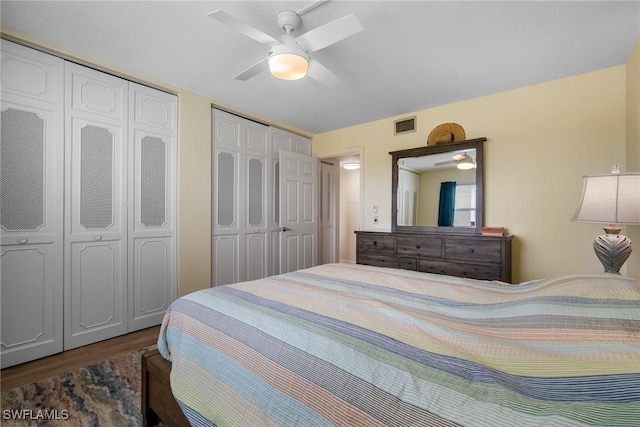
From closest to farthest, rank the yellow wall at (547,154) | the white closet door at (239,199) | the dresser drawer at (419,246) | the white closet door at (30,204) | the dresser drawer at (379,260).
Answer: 1. the white closet door at (30,204)
2. the yellow wall at (547,154)
3. the dresser drawer at (419,246)
4. the dresser drawer at (379,260)
5. the white closet door at (239,199)

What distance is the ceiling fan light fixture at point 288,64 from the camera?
1800 millimetres

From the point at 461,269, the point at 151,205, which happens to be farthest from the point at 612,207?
the point at 151,205

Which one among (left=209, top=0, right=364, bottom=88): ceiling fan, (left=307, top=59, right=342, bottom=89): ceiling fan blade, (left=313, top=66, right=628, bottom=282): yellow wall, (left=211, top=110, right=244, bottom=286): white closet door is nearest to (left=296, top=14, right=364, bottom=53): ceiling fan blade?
(left=209, top=0, right=364, bottom=88): ceiling fan

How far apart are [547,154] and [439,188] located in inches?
41.3

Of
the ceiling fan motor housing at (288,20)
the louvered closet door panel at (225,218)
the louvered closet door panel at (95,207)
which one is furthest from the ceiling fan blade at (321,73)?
the louvered closet door panel at (95,207)

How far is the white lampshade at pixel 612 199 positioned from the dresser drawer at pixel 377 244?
1.74 m

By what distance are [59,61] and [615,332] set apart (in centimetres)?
374

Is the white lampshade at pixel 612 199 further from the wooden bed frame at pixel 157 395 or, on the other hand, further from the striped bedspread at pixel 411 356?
the wooden bed frame at pixel 157 395

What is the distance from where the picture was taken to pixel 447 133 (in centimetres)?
328

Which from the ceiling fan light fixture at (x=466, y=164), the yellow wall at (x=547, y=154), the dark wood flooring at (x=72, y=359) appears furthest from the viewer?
the ceiling fan light fixture at (x=466, y=164)

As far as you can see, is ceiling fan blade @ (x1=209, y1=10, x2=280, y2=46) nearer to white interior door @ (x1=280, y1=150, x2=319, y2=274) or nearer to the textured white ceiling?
the textured white ceiling

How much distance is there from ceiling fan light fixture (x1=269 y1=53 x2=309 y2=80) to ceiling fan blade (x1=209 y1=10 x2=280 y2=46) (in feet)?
0.34

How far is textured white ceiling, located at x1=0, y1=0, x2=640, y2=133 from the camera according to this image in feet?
5.97

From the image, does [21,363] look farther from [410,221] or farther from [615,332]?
[410,221]
